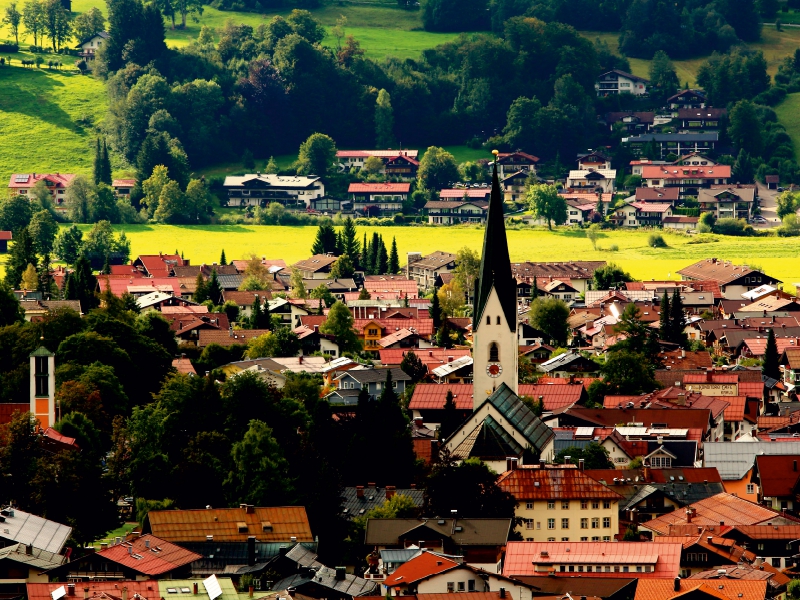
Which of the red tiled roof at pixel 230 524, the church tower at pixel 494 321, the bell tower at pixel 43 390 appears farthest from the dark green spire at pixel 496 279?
the bell tower at pixel 43 390

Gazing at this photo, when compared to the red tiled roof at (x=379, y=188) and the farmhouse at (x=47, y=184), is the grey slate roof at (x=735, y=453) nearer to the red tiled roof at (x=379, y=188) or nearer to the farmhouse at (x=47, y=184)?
the farmhouse at (x=47, y=184)

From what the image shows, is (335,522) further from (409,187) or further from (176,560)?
(409,187)

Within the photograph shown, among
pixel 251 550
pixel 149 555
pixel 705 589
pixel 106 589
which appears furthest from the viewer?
pixel 251 550

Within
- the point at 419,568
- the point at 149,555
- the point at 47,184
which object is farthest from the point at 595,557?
the point at 47,184

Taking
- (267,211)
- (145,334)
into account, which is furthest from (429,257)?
(145,334)

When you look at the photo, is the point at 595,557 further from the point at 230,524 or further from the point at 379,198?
the point at 379,198

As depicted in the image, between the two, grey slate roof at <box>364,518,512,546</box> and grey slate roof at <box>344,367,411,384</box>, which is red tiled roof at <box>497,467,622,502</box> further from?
grey slate roof at <box>344,367,411,384</box>
